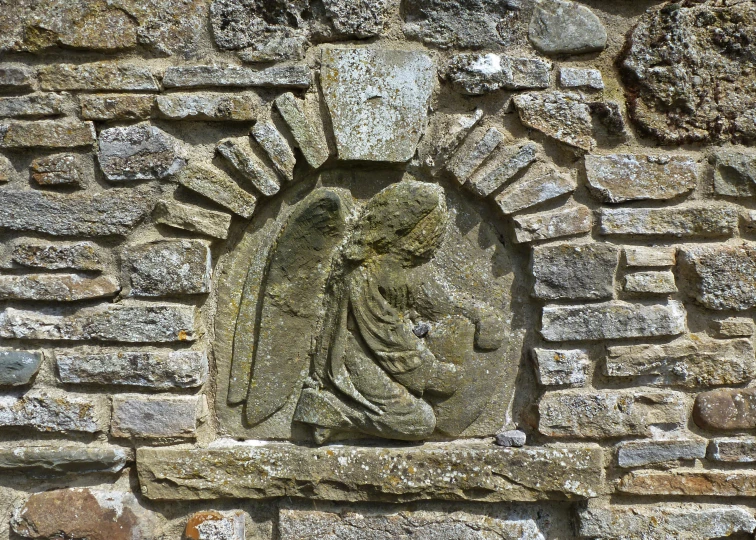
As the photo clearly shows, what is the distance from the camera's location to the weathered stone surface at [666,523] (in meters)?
2.17

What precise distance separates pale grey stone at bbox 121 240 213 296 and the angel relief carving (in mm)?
216

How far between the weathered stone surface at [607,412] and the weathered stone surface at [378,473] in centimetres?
7

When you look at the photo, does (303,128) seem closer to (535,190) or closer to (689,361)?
(535,190)

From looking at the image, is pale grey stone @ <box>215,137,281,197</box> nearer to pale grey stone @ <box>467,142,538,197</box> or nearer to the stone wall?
the stone wall

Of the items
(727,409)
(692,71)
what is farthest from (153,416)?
(692,71)

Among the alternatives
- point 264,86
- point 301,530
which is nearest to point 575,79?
point 264,86

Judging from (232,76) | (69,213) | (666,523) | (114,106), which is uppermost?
(232,76)

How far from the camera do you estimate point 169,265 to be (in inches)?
83.7

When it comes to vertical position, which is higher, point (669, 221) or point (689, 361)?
point (669, 221)

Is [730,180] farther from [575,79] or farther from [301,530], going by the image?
[301,530]

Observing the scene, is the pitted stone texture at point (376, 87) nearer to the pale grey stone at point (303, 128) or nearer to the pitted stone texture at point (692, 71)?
the pale grey stone at point (303, 128)

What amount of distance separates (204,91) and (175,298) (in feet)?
2.39

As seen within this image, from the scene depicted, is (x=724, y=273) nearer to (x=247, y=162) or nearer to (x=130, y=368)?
(x=247, y=162)

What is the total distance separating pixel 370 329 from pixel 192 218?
2.40 feet
